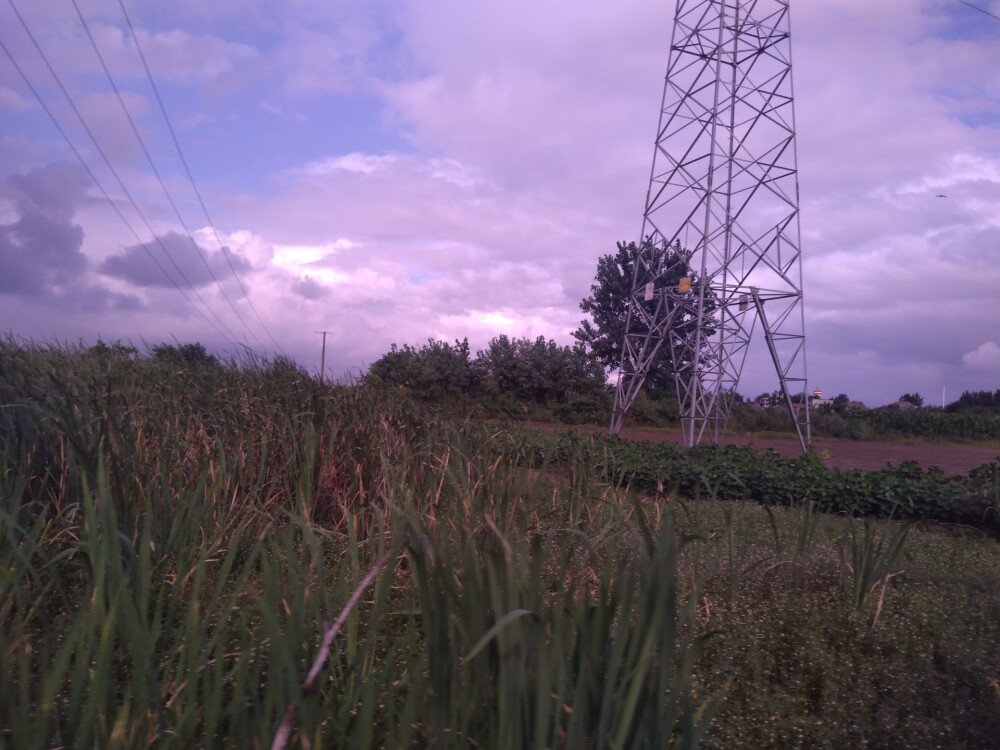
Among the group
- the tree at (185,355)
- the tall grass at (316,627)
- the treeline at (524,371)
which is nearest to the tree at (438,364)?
the treeline at (524,371)

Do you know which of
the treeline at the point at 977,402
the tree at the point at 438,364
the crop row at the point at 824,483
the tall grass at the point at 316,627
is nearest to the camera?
the tall grass at the point at 316,627

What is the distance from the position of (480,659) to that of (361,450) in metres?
3.17

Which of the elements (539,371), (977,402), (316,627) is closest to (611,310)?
(539,371)

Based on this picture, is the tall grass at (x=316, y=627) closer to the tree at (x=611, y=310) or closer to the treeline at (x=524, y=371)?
the treeline at (x=524, y=371)

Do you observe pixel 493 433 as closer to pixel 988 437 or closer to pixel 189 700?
pixel 189 700

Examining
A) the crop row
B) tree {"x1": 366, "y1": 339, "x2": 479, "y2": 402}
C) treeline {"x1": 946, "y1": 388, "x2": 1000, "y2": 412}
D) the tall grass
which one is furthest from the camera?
treeline {"x1": 946, "y1": 388, "x2": 1000, "y2": 412}

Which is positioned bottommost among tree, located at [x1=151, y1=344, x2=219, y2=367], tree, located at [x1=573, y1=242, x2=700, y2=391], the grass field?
the grass field

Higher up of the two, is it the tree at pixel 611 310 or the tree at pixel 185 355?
the tree at pixel 611 310

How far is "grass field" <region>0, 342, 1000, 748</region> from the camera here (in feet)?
5.72

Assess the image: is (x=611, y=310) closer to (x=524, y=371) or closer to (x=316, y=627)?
(x=524, y=371)

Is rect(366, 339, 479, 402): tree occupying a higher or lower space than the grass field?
higher

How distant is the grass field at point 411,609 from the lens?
1.74 meters

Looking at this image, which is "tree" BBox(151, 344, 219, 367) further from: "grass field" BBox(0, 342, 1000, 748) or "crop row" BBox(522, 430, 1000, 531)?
"crop row" BBox(522, 430, 1000, 531)

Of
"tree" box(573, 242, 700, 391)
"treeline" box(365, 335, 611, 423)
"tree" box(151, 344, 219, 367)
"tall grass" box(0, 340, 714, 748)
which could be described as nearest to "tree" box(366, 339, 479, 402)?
"treeline" box(365, 335, 611, 423)
